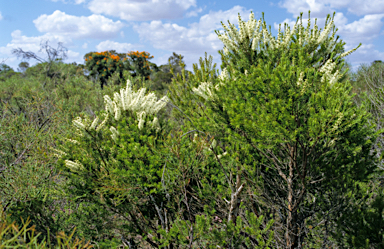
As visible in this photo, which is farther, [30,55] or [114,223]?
[30,55]

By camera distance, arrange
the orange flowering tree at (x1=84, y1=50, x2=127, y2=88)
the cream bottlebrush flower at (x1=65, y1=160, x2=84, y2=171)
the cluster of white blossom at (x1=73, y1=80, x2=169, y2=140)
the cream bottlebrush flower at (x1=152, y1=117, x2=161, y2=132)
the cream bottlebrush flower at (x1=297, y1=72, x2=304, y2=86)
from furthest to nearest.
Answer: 1. the orange flowering tree at (x1=84, y1=50, x2=127, y2=88)
2. the cluster of white blossom at (x1=73, y1=80, x2=169, y2=140)
3. the cream bottlebrush flower at (x1=152, y1=117, x2=161, y2=132)
4. the cream bottlebrush flower at (x1=65, y1=160, x2=84, y2=171)
5. the cream bottlebrush flower at (x1=297, y1=72, x2=304, y2=86)

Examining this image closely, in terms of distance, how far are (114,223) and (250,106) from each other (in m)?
3.91

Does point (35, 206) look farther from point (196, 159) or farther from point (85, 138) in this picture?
point (196, 159)

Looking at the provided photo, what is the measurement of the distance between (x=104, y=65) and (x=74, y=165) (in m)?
19.5

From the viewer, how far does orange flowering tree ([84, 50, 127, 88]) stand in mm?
22161

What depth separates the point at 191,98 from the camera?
632 centimetres

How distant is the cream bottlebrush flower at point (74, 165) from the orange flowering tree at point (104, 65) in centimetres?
1833

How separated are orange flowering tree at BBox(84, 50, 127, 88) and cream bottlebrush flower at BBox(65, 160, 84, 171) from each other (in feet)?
60.1

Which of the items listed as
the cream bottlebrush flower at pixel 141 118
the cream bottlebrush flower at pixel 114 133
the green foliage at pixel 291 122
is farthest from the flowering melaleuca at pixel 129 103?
the green foliage at pixel 291 122

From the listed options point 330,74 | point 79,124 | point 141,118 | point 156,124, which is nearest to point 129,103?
point 141,118

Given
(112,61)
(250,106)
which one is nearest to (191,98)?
(250,106)

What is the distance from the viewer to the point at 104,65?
2258cm

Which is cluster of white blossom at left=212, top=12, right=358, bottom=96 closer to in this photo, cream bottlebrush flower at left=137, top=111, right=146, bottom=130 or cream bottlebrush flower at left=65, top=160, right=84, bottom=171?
cream bottlebrush flower at left=137, top=111, right=146, bottom=130

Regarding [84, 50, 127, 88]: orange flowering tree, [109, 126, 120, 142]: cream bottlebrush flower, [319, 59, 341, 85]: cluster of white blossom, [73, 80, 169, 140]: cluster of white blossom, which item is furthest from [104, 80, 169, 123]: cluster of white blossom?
[84, 50, 127, 88]: orange flowering tree
